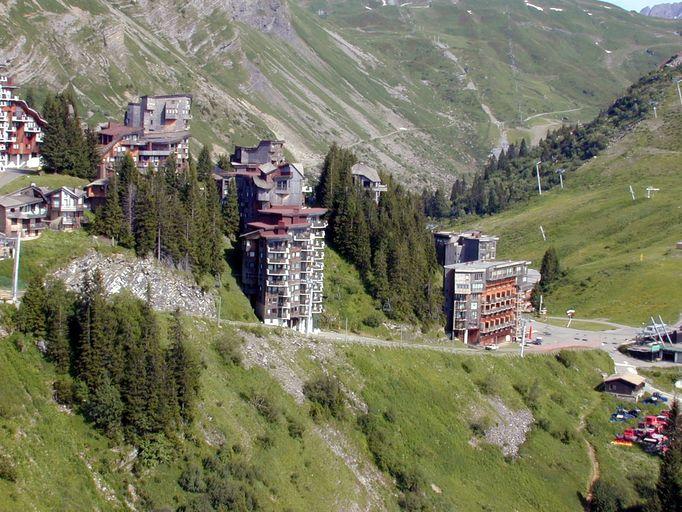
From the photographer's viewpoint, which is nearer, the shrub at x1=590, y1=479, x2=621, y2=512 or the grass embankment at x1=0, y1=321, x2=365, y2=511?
the grass embankment at x1=0, y1=321, x2=365, y2=511

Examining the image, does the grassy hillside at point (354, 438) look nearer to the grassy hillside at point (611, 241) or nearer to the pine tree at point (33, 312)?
the pine tree at point (33, 312)

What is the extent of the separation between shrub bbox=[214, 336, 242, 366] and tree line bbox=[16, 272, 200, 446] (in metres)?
7.03

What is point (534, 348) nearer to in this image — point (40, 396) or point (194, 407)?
point (194, 407)

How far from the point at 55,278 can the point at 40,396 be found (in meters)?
12.4

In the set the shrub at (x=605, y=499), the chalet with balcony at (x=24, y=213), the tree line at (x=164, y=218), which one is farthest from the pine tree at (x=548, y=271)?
the chalet with balcony at (x=24, y=213)

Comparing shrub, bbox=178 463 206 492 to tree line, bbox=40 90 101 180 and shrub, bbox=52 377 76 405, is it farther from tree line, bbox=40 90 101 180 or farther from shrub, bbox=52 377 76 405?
tree line, bbox=40 90 101 180

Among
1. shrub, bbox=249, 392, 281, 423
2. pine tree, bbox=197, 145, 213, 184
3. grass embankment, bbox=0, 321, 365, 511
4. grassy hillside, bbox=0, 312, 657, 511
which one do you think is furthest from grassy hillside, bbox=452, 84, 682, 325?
shrub, bbox=249, 392, 281, 423

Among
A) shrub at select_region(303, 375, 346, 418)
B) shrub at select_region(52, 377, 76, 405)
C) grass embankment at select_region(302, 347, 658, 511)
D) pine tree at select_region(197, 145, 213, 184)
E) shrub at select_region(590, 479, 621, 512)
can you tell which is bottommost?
shrub at select_region(590, 479, 621, 512)

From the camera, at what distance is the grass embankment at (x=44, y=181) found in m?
99.2

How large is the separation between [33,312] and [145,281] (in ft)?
47.5

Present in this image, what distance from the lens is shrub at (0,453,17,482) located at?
60.8 meters

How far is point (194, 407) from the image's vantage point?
244ft

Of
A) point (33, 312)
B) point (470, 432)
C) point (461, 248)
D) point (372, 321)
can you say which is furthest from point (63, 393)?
point (461, 248)

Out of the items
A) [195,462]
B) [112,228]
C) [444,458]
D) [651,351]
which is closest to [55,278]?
[112,228]
